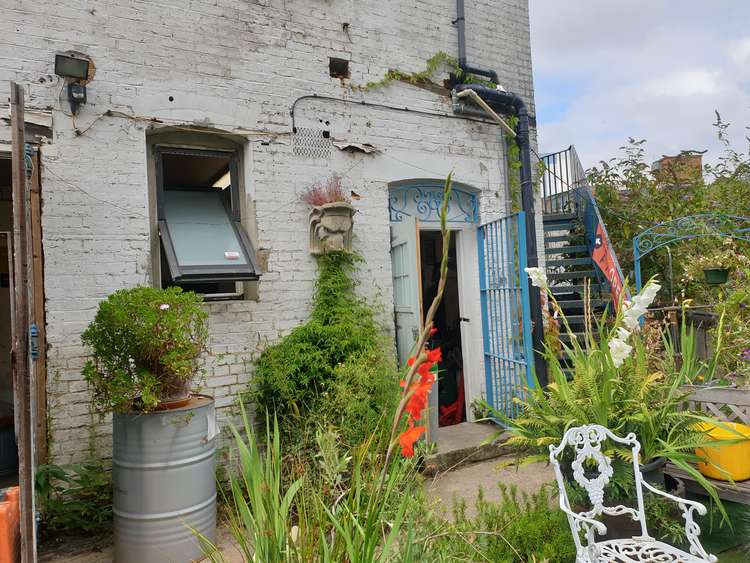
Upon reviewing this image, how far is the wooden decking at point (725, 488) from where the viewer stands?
2895mm

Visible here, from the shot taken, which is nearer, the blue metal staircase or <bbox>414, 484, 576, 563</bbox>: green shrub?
<bbox>414, 484, 576, 563</bbox>: green shrub

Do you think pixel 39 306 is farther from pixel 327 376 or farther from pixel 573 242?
pixel 573 242

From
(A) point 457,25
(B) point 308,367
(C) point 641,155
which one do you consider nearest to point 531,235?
(A) point 457,25

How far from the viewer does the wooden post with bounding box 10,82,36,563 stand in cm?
255

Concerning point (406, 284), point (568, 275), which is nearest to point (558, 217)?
point (568, 275)

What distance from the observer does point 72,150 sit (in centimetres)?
383

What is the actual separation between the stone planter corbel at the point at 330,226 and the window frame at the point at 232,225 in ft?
1.77

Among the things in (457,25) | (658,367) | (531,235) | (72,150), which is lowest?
(658,367)

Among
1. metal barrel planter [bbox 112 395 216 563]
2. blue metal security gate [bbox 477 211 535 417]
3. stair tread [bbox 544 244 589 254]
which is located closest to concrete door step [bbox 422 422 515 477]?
blue metal security gate [bbox 477 211 535 417]

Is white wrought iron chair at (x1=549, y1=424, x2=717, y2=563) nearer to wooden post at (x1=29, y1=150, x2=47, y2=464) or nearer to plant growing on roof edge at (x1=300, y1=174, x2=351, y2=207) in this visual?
plant growing on roof edge at (x1=300, y1=174, x2=351, y2=207)

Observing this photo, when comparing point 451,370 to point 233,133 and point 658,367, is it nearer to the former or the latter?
point 658,367

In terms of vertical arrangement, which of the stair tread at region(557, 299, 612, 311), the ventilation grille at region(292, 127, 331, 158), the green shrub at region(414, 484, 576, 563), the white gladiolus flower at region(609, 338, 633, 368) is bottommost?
the green shrub at region(414, 484, 576, 563)

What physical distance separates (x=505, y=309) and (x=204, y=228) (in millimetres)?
2912

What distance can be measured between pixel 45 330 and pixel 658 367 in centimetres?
414
